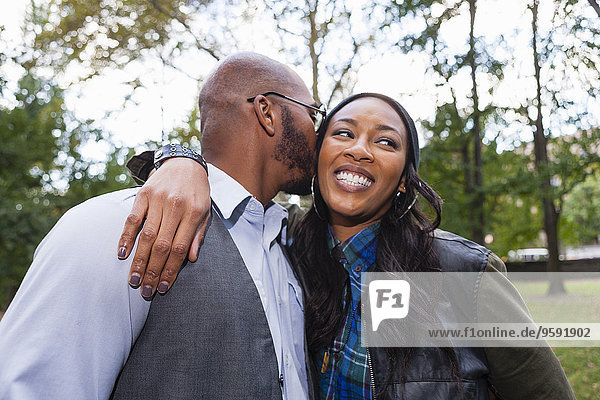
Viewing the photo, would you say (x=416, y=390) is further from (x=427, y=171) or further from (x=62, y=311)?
(x=427, y=171)

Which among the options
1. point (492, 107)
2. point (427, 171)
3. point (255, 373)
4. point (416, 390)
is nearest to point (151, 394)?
point (255, 373)

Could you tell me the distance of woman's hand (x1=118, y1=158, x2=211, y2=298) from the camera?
1.49 meters

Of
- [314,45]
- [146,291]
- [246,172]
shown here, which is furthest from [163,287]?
[314,45]

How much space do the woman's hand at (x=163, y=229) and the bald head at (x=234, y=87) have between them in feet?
2.23

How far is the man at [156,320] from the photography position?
4.52 ft

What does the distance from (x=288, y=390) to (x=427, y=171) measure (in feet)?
43.0

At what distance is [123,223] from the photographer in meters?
1.61

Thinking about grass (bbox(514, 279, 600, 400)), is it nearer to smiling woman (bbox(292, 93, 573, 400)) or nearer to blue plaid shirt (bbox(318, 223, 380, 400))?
smiling woman (bbox(292, 93, 573, 400))

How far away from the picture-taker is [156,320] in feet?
5.18

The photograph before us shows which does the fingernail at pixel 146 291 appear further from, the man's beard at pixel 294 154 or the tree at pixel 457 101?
the tree at pixel 457 101

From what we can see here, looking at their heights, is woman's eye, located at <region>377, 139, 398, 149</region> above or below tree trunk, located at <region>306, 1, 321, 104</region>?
below

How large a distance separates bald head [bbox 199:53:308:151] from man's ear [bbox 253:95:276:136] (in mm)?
50

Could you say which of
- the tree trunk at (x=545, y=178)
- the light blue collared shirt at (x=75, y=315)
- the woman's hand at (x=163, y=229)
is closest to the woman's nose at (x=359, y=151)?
the woman's hand at (x=163, y=229)

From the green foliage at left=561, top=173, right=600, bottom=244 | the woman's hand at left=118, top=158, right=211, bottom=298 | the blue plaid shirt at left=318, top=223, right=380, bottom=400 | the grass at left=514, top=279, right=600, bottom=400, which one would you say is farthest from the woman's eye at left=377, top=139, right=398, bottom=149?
the green foliage at left=561, top=173, right=600, bottom=244
